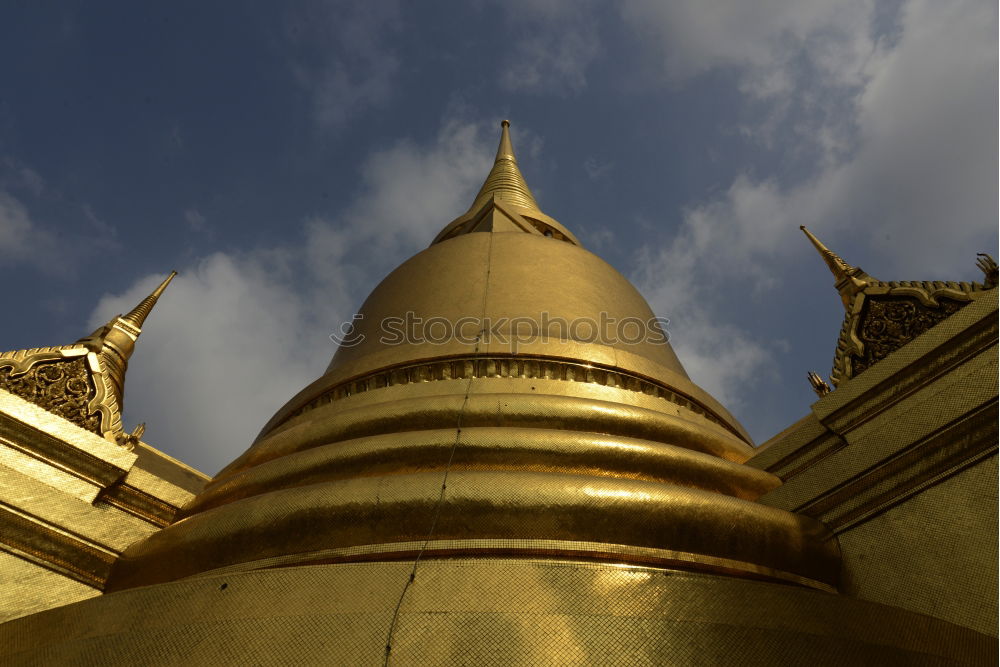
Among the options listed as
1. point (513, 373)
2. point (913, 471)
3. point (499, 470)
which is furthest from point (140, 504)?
point (913, 471)

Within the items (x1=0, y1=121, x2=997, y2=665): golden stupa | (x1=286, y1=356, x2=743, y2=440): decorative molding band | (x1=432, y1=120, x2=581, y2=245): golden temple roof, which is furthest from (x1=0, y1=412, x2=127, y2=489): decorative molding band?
(x1=432, y1=120, x2=581, y2=245): golden temple roof

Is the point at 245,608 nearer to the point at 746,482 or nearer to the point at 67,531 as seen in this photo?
the point at 67,531

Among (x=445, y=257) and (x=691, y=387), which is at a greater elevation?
(x=445, y=257)

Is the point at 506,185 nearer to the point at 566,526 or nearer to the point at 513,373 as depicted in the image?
the point at 513,373

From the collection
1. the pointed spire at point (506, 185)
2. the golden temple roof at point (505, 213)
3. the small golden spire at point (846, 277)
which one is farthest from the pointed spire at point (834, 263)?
the pointed spire at point (506, 185)

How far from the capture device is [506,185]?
11.6 m

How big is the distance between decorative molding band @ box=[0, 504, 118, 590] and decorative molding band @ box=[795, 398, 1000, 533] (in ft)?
12.0

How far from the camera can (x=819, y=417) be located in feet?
13.9

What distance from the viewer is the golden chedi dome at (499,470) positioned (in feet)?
11.6

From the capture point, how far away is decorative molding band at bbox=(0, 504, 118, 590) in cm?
393

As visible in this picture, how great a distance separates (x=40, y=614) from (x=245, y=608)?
3.23ft

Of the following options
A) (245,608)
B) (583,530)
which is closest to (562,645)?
(583,530)

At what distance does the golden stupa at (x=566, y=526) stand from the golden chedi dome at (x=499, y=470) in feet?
0.04

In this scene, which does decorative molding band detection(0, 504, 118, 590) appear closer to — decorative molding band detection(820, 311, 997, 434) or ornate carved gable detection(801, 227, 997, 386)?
decorative molding band detection(820, 311, 997, 434)
